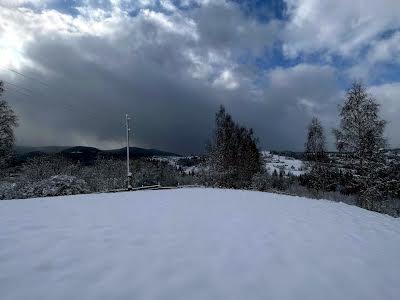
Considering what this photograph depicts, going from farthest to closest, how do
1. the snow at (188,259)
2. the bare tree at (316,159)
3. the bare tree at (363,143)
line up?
the bare tree at (316,159)
the bare tree at (363,143)
the snow at (188,259)

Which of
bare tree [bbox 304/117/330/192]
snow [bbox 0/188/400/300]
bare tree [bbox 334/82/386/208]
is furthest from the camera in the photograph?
bare tree [bbox 304/117/330/192]

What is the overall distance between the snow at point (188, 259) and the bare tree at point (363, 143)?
12.6 m

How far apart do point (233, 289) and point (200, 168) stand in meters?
32.3

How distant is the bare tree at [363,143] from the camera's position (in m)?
17.6

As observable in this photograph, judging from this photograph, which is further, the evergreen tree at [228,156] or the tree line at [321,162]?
the evergreen tree at [228,156]

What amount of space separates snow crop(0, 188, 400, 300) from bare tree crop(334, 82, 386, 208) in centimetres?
1258

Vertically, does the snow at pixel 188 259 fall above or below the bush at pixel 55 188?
above

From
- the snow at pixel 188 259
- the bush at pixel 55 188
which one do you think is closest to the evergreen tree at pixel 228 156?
the bush at pixel 55 188

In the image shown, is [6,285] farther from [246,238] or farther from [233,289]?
[246,238]

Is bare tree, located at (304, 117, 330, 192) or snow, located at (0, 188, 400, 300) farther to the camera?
bare tree, located at (304, 117, 330, 192)

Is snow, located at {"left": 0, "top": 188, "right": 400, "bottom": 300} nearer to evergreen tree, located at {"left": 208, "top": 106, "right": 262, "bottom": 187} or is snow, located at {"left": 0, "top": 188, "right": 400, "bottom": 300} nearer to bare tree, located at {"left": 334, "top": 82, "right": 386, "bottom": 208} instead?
bare tree, located at {"left": 334, "top": 82, "right": 386, "bottom": 208}

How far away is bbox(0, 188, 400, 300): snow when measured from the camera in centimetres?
310

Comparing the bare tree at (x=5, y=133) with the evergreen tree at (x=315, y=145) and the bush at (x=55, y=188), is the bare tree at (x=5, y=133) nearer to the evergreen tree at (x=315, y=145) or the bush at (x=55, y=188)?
the bush at (x=55, y=188)

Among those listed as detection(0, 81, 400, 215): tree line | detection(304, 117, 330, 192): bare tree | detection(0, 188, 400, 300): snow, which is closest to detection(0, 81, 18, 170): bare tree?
detection(0, 81, 400, 215): tree line
